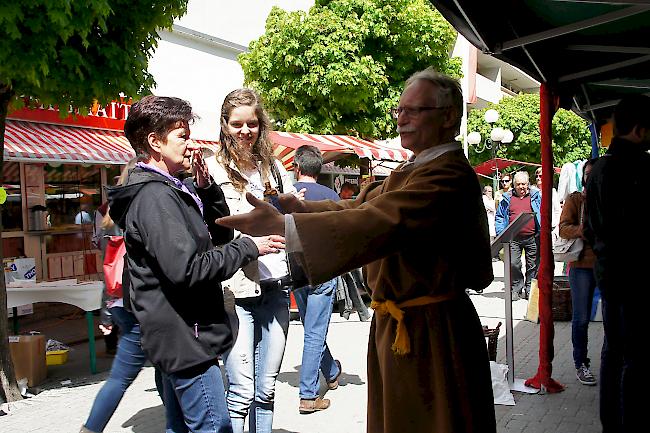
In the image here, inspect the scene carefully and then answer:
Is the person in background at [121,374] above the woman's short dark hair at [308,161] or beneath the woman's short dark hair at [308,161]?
beneath

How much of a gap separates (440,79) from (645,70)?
3.95 metres

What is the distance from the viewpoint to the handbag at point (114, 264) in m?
5.26

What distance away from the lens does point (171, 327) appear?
2686mm

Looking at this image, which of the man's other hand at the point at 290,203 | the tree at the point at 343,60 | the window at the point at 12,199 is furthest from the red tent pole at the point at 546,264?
the tree at the point at 343,60

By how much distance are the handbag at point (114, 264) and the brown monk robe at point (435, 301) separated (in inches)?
127

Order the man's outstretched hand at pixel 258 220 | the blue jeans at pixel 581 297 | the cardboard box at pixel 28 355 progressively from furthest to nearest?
1. the cardboard box at pixel 28 355
2. the blue jeans at pixel 581 297
3. the man's outstretched hand at pixel 258 220

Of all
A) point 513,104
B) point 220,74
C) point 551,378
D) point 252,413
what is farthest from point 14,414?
point 513,104

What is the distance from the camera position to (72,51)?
5645 mm

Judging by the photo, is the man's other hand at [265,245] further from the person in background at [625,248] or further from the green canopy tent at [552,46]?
the person in background at [625,248]

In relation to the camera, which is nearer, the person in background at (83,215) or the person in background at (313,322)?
the person in background at (313,322)

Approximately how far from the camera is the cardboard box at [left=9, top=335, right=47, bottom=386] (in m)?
6.52

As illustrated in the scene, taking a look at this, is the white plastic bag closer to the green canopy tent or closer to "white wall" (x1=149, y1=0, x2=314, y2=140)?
the green canopy tent

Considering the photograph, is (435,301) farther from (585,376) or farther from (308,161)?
(585,376)

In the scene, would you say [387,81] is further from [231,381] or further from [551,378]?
[231,381]
